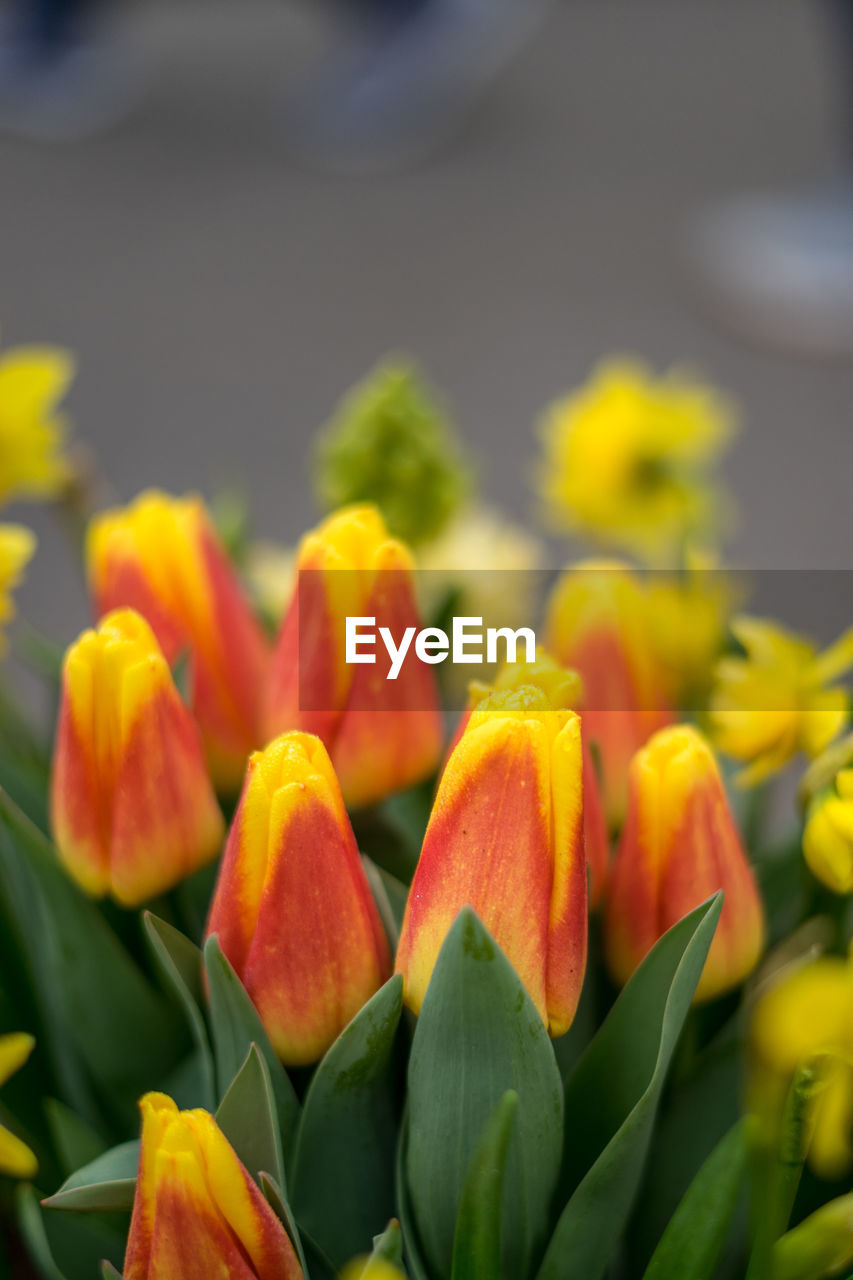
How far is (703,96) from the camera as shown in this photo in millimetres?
3100

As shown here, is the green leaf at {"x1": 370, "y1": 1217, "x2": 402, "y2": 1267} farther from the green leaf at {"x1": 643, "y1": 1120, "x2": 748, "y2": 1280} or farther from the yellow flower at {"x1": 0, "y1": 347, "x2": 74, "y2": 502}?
the yellow flower at {"x1": 0, "y1": 347, "x2": 74, "y2": 502}

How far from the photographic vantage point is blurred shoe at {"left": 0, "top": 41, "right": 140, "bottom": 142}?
282cm

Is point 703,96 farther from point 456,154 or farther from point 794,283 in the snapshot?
point 794,283

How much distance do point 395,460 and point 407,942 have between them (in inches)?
6.7

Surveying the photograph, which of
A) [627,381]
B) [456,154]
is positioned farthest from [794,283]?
[627,381]

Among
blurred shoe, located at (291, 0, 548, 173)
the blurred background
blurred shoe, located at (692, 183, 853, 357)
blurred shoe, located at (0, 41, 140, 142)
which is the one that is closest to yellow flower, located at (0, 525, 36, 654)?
the blurred background

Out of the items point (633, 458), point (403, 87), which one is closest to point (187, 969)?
point (633, 458)

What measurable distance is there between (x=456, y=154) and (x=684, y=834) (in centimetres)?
283

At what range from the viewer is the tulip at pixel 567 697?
18 centimetres

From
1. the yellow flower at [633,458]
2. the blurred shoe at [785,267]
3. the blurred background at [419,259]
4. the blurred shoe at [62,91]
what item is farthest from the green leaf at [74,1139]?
the blurred shoe at [62,91]

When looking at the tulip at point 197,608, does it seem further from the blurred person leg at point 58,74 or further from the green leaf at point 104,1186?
the blurred person leg at point 58,74

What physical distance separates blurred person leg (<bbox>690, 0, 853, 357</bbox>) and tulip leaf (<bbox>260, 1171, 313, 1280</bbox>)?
2.00m

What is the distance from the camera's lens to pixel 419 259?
2330mm

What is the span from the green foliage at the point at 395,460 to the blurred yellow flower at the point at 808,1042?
0.19m
